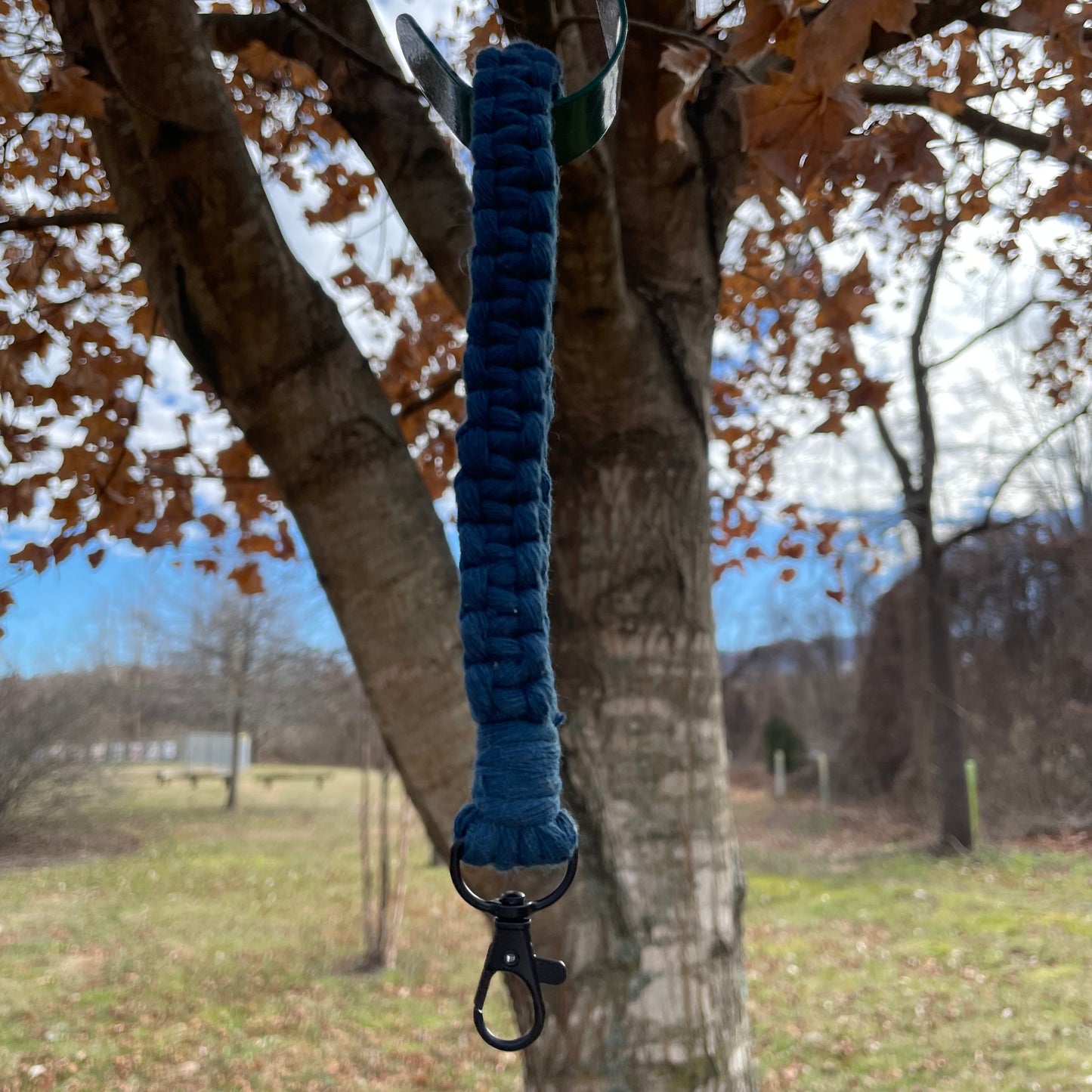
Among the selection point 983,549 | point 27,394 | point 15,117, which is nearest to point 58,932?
point 27,394

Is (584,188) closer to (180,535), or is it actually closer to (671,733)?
(671,733)

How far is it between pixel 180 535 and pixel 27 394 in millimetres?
652

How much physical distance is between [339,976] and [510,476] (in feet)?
17.8

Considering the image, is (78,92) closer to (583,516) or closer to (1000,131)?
(583,516)

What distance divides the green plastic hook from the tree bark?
1.60ft

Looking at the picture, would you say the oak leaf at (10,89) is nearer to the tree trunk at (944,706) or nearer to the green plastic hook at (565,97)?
the green plastic hook at (565,97)

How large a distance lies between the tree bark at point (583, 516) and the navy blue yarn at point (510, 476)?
635 millimetres

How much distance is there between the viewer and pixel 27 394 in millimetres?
2312

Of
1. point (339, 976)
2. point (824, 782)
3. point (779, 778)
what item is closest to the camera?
point (339, 976)

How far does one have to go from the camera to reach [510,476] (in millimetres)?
772

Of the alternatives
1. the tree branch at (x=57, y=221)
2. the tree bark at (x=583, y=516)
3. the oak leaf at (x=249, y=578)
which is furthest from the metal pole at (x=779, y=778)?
the tree branch at (x=57, y=221)

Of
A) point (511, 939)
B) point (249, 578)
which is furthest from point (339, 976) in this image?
point (511, 939)

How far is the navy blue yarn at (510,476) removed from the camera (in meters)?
0.74

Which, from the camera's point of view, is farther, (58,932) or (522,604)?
(58,932)
